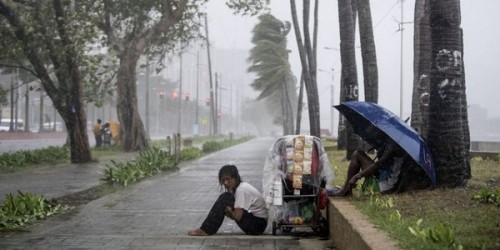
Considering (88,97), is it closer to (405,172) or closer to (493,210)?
(405,172)

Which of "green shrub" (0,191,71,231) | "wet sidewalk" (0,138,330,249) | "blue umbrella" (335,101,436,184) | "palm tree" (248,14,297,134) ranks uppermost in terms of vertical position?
"palm tree" (248,14,297,134)

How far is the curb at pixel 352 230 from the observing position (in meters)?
5.11

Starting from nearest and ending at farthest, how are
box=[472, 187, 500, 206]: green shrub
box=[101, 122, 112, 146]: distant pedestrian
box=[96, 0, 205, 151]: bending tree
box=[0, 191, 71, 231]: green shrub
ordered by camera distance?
box=[472, 187, 500, 206]: green shrub, box=[0, 191, 71, 231]: green shrub, box=[96, 0, 205, 151]: bending tree, box=[101, 122, 112, 146]: distant pedestrian

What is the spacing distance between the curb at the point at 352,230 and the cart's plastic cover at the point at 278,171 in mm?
336

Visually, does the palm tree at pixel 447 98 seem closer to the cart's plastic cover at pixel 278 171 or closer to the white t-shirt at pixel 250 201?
the cart's plastic cover at pixel 278 171

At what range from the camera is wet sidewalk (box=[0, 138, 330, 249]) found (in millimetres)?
7324

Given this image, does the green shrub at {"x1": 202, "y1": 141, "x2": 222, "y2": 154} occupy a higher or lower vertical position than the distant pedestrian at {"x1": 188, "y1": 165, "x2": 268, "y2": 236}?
higher

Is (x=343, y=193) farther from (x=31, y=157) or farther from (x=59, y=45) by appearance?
(x=31, y=157)

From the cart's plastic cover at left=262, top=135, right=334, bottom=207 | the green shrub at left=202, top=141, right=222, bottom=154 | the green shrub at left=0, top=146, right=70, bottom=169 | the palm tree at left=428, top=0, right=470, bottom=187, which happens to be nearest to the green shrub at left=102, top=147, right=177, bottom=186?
the green shrub at left=0, top=146, right=70, bottom=169

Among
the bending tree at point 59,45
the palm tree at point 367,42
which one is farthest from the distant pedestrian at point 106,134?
the palm tree at point 367,42

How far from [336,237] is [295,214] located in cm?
94

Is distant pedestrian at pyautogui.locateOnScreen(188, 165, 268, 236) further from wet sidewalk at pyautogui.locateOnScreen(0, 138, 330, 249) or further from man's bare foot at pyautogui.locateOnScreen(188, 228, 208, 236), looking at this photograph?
wet sidewalk at pyautogui.locateOnScreen(0, 138, 330, 249)

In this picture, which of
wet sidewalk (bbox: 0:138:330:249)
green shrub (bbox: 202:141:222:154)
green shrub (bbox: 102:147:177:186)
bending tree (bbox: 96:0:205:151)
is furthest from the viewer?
green shrub (bbox: 202:141:222:154)

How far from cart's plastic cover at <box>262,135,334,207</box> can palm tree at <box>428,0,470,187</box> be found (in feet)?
4.56
